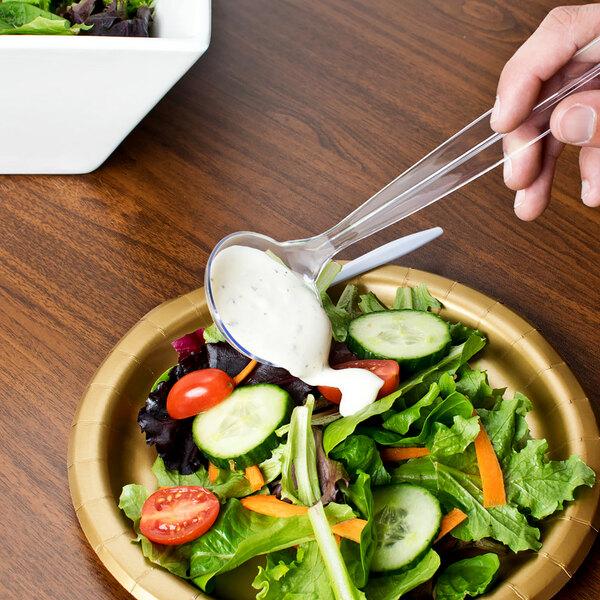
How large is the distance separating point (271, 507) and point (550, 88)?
875 millimetres

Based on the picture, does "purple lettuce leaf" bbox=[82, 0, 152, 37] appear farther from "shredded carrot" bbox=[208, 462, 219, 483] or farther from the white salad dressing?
"shredded carrot" bbox=[208, 462, 219, 483]

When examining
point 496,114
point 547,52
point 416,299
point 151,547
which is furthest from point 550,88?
point 151,547

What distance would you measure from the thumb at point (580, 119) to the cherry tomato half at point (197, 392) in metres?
0.70

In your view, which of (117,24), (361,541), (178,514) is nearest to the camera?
(361,541)

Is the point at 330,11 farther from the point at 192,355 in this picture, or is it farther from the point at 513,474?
the point at 513,474

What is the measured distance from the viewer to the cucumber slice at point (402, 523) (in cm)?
108

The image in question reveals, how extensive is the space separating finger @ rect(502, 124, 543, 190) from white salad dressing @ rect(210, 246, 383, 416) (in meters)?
0.44

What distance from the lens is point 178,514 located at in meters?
1.14

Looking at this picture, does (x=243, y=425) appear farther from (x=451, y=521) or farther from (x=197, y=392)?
(x=451, y=521)

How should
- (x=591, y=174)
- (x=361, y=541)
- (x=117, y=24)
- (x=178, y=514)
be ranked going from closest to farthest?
1. (x=361, y=541)
2. (x=178, y=514)
3. (x=591, y=174)
4. (x=117, y=24)

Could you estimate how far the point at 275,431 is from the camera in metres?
1.21

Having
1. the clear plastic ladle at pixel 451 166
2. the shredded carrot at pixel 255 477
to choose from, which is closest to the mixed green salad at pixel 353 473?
the shredded carrot at pixel 255 477

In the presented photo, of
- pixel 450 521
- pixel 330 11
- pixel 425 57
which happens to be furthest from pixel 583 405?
pixel 330 11

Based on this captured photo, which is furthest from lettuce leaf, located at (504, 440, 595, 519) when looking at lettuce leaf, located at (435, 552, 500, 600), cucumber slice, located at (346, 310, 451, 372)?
cucumber slice, located at (346, 310, 451, 372)
